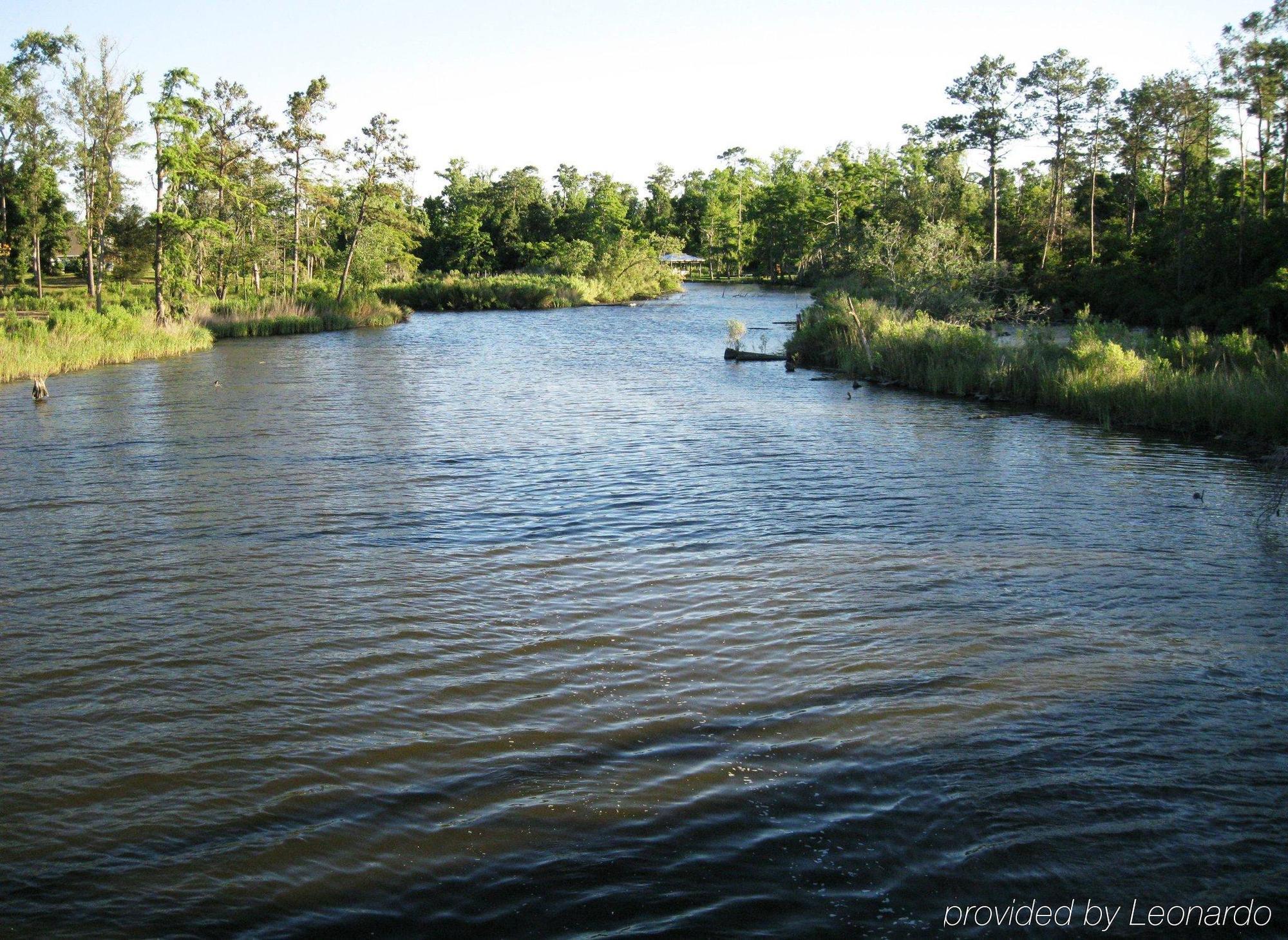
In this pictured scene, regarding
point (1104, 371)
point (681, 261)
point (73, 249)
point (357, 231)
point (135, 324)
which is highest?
point (681, 261)

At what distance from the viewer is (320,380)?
91.1 feet

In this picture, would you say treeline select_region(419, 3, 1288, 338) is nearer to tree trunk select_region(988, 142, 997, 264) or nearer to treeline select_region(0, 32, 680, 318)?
tree trunk select_region(988, 142, 997, 264)

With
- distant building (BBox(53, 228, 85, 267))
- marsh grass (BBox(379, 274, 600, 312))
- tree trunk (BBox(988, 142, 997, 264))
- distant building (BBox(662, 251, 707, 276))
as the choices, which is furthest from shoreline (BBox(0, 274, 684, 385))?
distant building (BBox(662, 251, 707, 276))

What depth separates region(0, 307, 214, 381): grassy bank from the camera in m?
26.8

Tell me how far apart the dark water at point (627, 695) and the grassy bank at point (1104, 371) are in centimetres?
331

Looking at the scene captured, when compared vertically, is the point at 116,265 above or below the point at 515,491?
above

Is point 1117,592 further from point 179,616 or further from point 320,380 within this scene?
point 320,380

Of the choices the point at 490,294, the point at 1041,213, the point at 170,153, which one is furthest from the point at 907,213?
the point at 170,153

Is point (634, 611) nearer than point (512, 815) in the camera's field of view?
No

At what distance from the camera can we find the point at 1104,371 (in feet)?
67.7

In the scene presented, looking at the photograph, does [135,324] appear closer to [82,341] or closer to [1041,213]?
[82,341]

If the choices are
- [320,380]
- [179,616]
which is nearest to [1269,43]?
[320,380]

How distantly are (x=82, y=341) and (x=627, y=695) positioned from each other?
28.5m

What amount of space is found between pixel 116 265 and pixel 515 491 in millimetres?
48102
